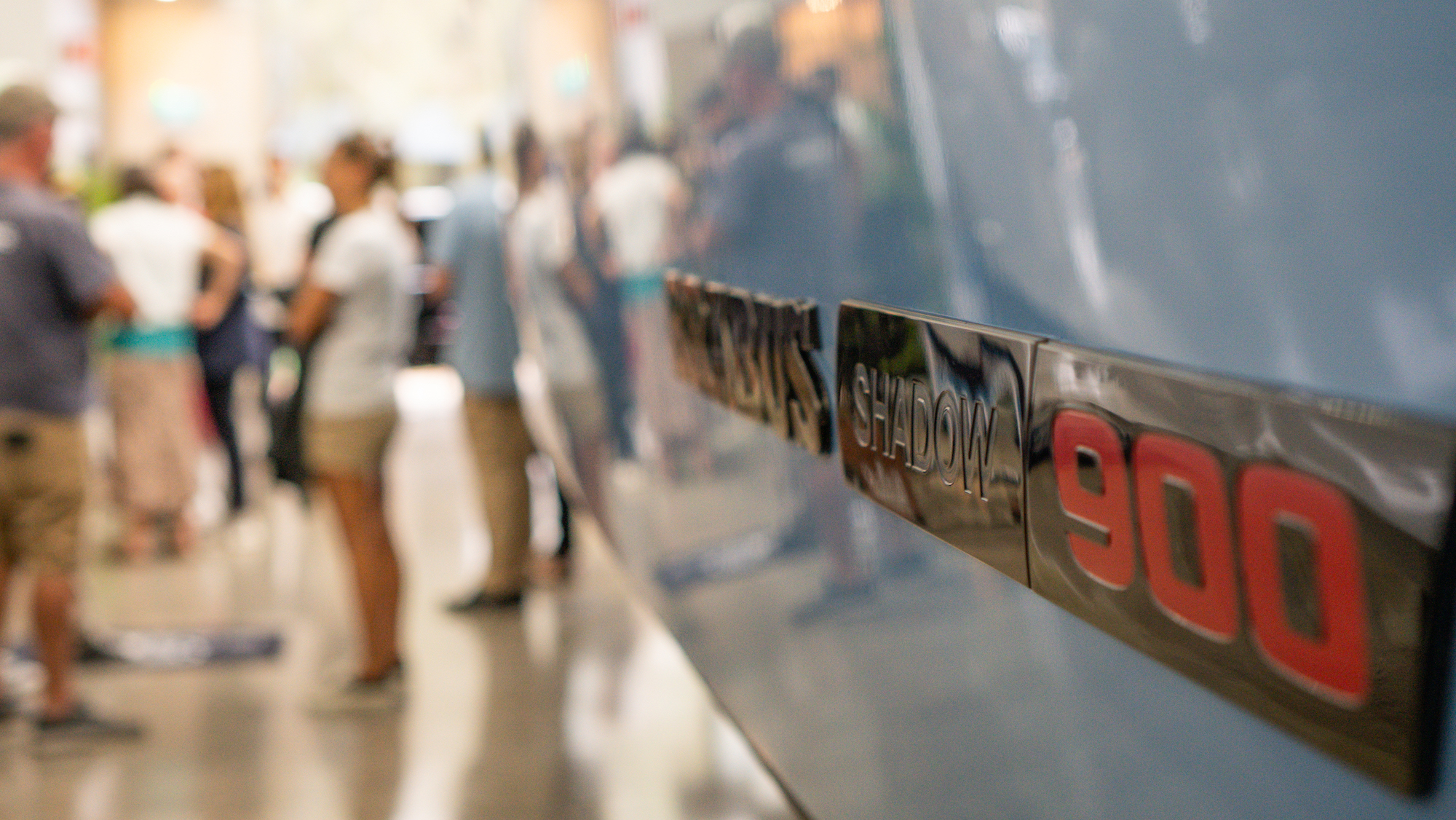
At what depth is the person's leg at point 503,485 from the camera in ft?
15.8

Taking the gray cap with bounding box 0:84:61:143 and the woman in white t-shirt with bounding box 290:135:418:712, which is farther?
the woman in white t-shirt with bounding box 290:135:418:712

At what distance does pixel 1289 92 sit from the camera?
659 millimetres

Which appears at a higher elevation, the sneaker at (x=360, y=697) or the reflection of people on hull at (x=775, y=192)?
the reflection of people on hull at (x=775, y=192)

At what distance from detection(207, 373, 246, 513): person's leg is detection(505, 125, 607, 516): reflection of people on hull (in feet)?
8.38

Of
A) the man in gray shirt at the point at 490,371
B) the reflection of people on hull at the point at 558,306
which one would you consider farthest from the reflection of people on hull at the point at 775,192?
the man in gray shirt at the point at 490,371

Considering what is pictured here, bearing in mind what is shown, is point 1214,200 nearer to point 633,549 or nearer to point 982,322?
point 982,322

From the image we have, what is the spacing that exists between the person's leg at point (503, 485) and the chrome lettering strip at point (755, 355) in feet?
9.71

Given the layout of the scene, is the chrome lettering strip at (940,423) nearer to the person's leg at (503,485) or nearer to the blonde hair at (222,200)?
the person's leg at (503,485)

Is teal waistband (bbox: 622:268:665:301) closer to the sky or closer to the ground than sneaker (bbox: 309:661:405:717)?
closer to the sky

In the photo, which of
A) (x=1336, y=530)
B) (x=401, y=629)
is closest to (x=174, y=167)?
(x=401, y=629)

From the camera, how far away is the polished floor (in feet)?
10.6

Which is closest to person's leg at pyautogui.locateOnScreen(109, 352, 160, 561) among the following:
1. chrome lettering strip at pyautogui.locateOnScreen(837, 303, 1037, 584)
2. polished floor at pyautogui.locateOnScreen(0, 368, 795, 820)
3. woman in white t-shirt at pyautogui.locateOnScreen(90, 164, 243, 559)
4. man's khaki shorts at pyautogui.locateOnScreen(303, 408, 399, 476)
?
woman in white t-shirt at pyautogui.locateOnScreen(90, 164, 243, 559)

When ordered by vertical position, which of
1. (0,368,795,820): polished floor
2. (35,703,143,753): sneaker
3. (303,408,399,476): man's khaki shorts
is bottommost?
(0,368,795,820): polished floor

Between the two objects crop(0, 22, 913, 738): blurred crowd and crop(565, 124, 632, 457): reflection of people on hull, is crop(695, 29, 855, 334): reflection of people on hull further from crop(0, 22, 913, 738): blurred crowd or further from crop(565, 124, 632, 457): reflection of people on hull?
crop(565, 124, 632, 457): reflection of people on hull
